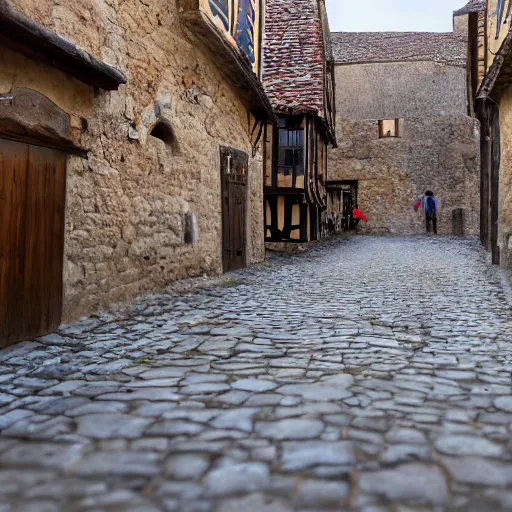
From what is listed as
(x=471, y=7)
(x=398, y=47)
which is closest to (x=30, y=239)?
(x=398, y=47)

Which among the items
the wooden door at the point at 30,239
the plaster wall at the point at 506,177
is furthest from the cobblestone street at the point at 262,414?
the plaster wall at the point at 506,177

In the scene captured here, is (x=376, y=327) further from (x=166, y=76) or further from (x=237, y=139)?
(x=237, y=139)

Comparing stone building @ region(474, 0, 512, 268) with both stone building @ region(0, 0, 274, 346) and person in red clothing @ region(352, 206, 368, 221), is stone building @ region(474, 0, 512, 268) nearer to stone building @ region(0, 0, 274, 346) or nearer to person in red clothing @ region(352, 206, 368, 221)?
stone building @ region(0, 0, 274, 346)

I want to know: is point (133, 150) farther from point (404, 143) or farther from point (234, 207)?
point (404, 143)

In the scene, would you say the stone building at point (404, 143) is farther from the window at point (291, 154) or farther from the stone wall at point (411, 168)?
the window at point (291, 154)

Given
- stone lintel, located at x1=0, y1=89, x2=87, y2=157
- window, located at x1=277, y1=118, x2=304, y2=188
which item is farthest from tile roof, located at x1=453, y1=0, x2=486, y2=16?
stone lintel, located at x1=0, y1=89, x2=87, y2=157

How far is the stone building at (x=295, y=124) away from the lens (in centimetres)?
1391

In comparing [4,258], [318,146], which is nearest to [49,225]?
[4,258]

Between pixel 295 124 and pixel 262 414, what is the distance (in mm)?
12642

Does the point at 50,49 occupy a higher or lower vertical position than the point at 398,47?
lower

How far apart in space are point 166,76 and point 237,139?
115 inches

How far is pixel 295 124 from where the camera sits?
1420 centimetres

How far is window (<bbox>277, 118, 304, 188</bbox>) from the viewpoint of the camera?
13.9 metres

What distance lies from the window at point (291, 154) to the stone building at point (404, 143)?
10.8 m
